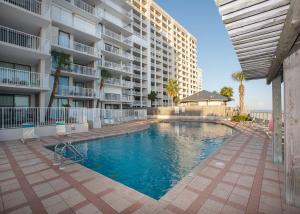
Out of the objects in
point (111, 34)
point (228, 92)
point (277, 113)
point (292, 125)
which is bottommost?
point (292, 125)

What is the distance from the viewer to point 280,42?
108 inches

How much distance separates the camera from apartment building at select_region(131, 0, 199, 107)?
4256cm

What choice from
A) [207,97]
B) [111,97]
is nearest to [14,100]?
[111,97]

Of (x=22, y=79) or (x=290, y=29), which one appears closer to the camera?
(x=290, y=29)

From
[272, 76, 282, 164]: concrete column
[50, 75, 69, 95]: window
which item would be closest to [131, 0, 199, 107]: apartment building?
[50, 75, 69, 95]: window

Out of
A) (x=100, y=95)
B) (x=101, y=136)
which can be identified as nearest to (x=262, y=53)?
(x=101, y=136)

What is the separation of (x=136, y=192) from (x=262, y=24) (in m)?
4.47

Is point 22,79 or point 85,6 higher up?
point 85,6

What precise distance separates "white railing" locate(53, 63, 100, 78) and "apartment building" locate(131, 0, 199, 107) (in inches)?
753

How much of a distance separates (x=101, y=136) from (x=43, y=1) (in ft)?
43.9

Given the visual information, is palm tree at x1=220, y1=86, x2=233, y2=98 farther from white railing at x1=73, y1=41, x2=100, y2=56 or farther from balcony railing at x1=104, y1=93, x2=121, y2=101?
white railing at x1=73, y1=41, x2=100, y2=56

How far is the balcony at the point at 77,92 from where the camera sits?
59.9 ft

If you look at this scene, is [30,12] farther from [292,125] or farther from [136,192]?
[292,125]

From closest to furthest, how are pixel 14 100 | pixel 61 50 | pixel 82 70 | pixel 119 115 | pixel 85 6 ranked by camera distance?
pixel 14 100, pixel 61 50, pixel 82 70, pixel 85 6, pixel 119 115
